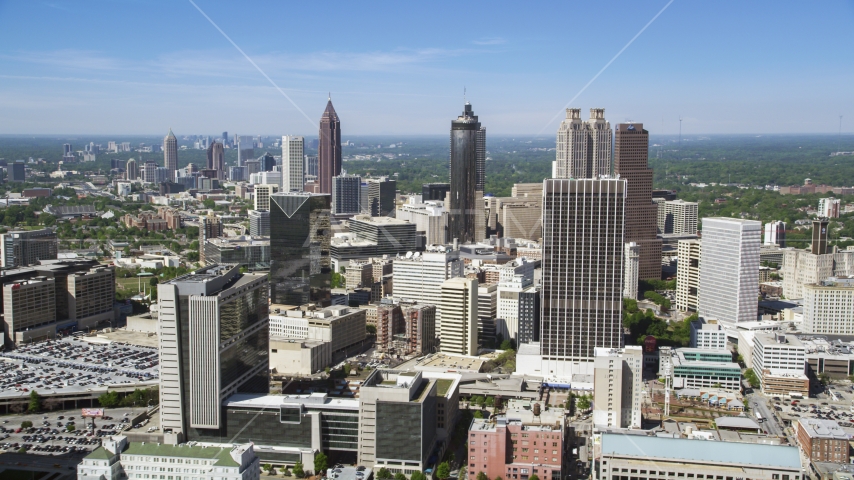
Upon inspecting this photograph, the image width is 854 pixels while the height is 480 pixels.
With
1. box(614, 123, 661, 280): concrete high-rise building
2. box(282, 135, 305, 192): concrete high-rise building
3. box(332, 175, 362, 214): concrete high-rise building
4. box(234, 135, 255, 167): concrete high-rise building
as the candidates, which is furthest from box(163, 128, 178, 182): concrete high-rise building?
box(614, 123, 661, 280): concrete high-rise building

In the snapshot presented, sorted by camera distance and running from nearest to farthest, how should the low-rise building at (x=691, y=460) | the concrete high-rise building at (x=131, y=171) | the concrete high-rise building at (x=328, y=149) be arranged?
1. the low-rise building at (x=691, y=460)
2. the concrete high-rise building at (x=328, y=149)
3. the concrete high-rise building at (x=131, y=171)

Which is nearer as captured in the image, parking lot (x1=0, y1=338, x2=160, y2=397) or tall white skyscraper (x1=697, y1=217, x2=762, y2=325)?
parking lot (x1=0, y1=338, x2=160, y2=397)

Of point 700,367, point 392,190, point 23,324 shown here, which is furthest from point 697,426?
point 392,190

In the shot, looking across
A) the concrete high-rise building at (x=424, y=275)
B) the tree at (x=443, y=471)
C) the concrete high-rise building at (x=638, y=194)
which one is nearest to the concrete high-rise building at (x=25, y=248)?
the concrete high-rise building at (x=424, y=275)

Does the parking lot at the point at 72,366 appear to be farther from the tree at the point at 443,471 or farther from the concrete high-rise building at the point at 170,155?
the concrete high-rise building at the point at 170,155

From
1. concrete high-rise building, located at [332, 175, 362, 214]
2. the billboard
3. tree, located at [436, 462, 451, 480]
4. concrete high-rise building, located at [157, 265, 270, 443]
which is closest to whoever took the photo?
tree, located at [436, 462, 451, 480]

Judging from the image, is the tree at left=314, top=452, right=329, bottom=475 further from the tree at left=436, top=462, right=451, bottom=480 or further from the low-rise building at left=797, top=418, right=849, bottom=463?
the low-rise building at left=797, top=418, right=849, bottom=463

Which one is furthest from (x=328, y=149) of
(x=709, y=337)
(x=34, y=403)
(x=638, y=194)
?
(x=34, y=403)
